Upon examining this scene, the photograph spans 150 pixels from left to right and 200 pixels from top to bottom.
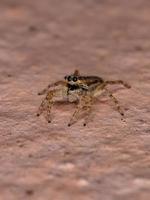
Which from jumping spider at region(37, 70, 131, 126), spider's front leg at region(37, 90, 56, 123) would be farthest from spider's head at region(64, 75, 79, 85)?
spider's front leg at region(37, 90, 56, 123)

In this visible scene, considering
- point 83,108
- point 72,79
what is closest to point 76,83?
point 72,79

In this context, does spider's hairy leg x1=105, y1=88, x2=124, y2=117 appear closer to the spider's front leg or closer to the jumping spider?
the jumping spider

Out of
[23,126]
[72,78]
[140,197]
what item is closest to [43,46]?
[72,78]

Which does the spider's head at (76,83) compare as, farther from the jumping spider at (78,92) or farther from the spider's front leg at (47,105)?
the spider's front leg at (47,105)

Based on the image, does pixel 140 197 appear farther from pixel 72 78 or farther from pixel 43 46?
pixel 43 46

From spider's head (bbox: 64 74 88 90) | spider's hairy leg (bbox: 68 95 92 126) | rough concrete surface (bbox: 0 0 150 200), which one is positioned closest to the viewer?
rough concrete surface (bbox: 0 0 150 200)

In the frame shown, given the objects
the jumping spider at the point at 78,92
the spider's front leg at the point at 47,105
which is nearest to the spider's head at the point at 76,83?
the jumping spider at the point at 78,92
